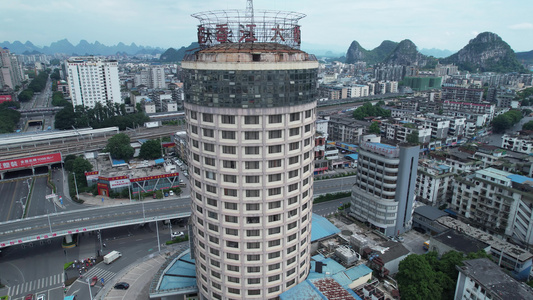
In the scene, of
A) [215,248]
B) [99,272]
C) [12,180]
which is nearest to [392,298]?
[215,248]

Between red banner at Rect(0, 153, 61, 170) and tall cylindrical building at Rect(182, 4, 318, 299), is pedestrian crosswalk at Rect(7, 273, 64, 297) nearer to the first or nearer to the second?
tall cylindrical building at Rect(182, 4, 318, 299)

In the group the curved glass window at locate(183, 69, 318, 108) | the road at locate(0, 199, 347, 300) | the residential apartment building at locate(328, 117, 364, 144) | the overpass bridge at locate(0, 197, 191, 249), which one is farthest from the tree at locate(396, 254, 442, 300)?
the residential apartment building at locate(328, 117, 364, 144)

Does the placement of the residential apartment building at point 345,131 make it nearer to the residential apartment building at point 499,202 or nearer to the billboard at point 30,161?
the residential apartment building at point 499,202

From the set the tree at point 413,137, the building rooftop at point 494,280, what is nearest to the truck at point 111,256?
the building rooftop at point 494,280

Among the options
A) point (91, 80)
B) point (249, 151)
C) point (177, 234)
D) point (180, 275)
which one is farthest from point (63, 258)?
point (91, 80)

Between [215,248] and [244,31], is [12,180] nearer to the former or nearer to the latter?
[215,248]
